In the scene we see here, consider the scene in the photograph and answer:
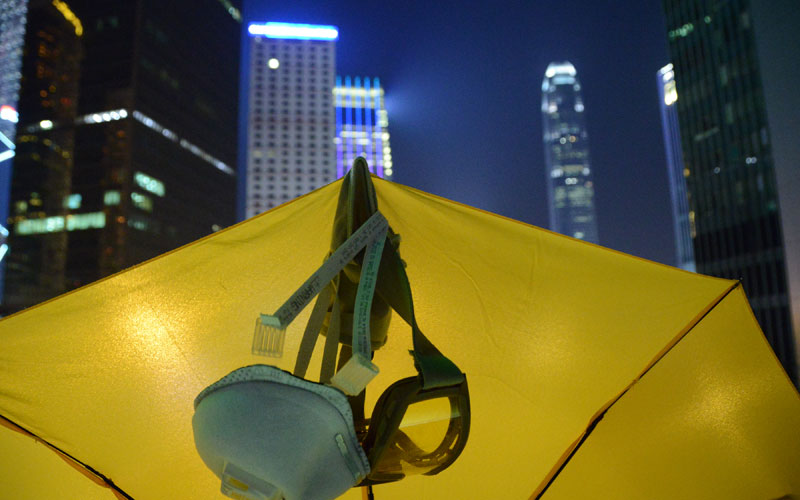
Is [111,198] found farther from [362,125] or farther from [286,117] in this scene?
[362,125]

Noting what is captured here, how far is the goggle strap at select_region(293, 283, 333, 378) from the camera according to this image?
1532mm

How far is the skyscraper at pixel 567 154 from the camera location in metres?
132

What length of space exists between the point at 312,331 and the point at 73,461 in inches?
43.5

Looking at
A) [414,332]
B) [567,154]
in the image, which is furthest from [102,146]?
[567,154]

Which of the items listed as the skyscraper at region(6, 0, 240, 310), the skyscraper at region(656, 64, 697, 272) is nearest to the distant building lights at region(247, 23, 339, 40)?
the skyscraper at region(6, 0, 240, 310)

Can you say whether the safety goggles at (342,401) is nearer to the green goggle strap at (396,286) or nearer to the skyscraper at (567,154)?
the green goggle strap at (396,286)

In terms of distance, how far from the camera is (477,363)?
2162 mm

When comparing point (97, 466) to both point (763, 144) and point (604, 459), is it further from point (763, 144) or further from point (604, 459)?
point (763, 144)

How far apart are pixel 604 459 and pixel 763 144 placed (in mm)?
36710

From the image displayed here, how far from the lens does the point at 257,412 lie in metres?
1.06

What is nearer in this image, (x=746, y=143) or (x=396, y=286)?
(x=396, y=286)

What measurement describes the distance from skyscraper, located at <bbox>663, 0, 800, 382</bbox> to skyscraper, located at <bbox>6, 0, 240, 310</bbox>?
178 ft

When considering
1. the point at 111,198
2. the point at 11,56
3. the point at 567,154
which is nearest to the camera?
the point at 111,198

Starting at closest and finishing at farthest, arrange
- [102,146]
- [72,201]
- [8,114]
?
[72,201] < [102,146] < [8,114]
